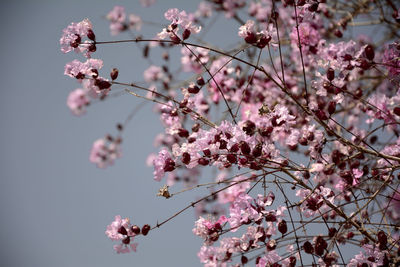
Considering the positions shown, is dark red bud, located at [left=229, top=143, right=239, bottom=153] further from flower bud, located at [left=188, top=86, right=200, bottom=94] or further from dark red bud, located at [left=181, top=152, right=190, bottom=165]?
flower bud, located at [left=188, top=86, right=200, bottom=94]

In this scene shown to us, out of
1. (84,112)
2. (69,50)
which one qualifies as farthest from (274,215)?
(84,112)

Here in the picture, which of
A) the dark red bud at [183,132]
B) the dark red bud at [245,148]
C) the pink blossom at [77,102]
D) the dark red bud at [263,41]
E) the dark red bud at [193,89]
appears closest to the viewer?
the dark red bud at [245,148]

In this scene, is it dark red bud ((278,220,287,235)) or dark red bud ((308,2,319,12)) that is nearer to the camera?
dark red bud ((278,220,287,235))

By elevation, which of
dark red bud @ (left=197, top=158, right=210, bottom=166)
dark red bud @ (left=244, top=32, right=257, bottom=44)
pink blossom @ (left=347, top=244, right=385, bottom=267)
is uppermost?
dark red bud @ (left=244, top=32, right=257, bottom=44)

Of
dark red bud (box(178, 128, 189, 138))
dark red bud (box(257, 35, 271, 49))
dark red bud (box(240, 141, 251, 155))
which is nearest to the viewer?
dark red bud (box(240, 141, 251, 155))

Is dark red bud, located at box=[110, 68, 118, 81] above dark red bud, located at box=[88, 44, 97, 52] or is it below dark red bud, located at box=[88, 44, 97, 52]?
below

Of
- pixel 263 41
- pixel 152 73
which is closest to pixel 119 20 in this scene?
pixel 152 73

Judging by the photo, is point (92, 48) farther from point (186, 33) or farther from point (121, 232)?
point (121, 232)

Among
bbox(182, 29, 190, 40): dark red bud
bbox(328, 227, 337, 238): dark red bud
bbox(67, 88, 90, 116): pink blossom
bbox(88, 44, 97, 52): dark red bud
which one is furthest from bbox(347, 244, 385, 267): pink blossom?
bbox(67, 88, 90, 116): pink blossom

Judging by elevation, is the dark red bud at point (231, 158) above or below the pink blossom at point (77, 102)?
below

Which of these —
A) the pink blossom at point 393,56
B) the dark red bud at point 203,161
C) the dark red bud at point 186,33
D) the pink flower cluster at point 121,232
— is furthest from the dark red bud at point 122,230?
the pink blossom at point 393,56

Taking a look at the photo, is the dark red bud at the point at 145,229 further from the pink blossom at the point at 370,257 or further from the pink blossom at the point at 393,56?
the pink blossom at the point at 393,56

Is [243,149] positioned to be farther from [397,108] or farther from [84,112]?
[84,112]

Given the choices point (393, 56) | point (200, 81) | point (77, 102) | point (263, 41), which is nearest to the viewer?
point (263, 41)
